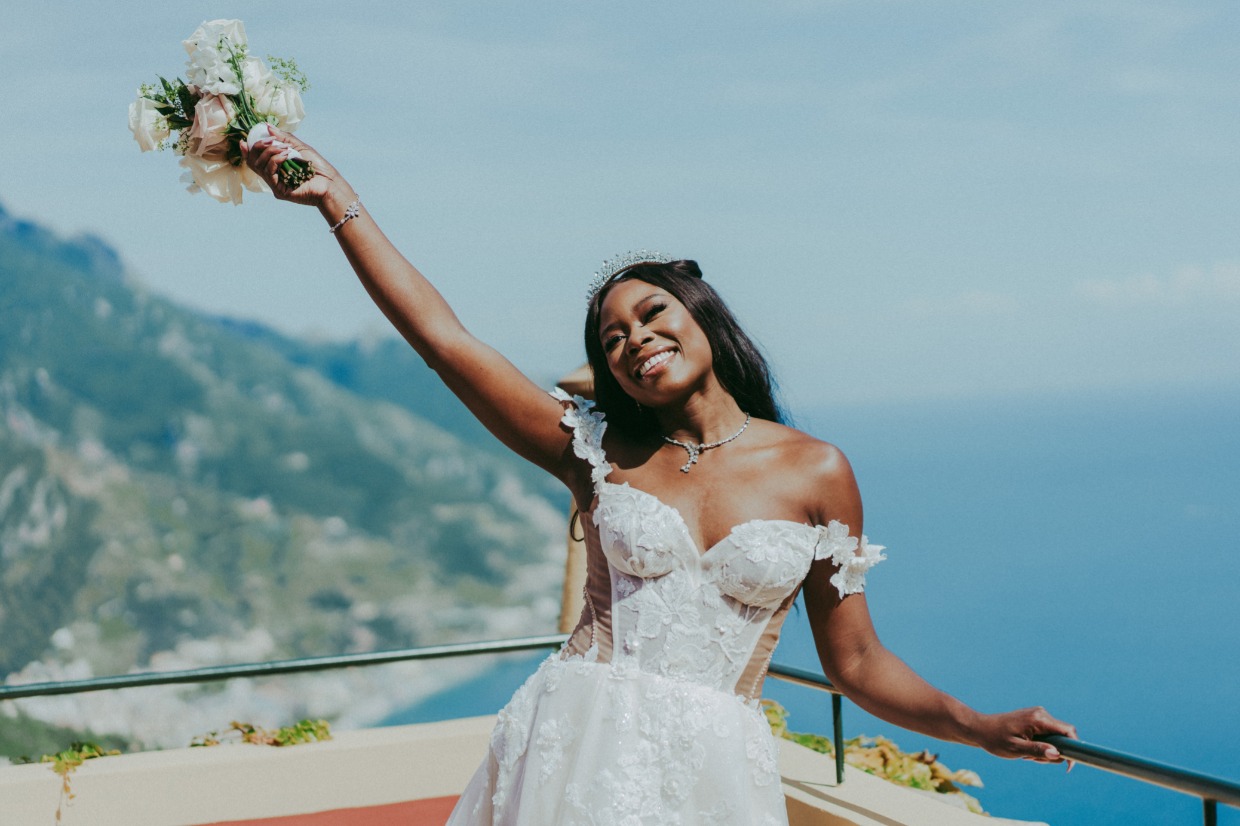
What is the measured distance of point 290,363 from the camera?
4475 cm

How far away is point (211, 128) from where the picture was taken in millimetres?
2561

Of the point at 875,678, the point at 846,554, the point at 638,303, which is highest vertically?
the point at 638,303

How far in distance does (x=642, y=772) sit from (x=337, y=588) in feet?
131

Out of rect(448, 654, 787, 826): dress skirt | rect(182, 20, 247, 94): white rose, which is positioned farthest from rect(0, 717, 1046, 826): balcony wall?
rect(182, 20, 247, 94): white rose

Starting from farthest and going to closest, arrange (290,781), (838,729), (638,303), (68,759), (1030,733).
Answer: (290,781), (68,759), (838,729), (638,303), (1030,733)

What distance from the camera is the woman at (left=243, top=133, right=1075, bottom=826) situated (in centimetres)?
246

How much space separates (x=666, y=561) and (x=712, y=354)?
1.35ft

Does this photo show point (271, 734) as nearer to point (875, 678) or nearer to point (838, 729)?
point (838, 729)

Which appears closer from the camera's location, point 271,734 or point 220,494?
point 271,734

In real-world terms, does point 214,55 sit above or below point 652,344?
above

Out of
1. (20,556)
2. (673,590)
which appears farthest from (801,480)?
(20,556)

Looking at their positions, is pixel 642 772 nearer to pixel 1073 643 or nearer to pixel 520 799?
pixel 520 799

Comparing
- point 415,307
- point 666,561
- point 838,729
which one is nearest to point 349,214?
point 415,307

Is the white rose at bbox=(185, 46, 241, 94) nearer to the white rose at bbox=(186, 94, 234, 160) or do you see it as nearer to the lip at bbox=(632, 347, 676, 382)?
the white rose at bbox=(186, 94, 234, 160)
